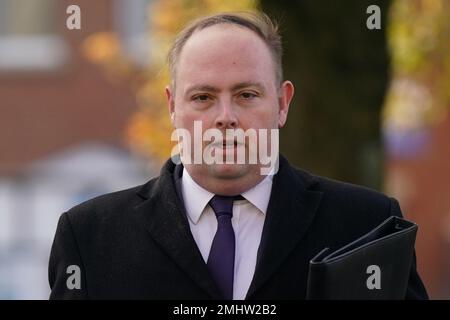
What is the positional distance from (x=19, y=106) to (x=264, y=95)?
57.3 ft

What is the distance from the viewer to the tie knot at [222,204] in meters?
3.59

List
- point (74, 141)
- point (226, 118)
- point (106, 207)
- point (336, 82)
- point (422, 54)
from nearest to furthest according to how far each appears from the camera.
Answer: point (226, 118)
point (106, 207)
point (336, 82)
point (422, 54)
point (74, 141)

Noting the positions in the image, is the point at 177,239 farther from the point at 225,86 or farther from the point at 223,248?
the point at 225,86

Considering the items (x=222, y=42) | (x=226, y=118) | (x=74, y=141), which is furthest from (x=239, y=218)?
(x=74, y=141)

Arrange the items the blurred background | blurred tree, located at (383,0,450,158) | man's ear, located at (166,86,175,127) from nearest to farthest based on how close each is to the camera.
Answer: man's ear, located at (166,86,175,127) < blurred tree, located at (383,0,450,158) < the blurred background

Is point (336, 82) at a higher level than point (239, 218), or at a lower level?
higher

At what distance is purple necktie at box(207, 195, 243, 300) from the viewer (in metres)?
3.48

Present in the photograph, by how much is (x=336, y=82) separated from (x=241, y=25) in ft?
16.8

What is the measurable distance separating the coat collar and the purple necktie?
32 millimetres

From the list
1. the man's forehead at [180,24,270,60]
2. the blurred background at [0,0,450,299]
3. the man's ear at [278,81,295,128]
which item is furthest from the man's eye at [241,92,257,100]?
the blurred background at [0,0,450,299]

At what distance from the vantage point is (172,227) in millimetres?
3557

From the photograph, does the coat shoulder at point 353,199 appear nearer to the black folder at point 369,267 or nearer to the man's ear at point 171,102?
the black folder at point 369,267

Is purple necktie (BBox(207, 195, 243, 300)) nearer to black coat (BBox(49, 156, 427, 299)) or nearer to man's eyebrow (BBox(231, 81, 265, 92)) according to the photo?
black coat (BBox(49, 156, 427, 299))

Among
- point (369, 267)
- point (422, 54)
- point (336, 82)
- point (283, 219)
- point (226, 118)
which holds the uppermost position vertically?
point (422, 54)
